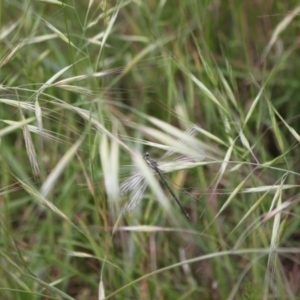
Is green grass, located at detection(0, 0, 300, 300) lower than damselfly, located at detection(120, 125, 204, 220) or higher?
lower

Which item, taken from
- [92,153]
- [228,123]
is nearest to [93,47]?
[228,123]

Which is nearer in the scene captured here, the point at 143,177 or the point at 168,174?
the point at 143,177

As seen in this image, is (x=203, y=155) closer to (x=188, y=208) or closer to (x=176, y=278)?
(x=176, y=278)

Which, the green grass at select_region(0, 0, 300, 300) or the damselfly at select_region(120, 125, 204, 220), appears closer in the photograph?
the damselfly at select_region(120, 125, 204, 220)

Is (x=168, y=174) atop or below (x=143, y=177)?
below

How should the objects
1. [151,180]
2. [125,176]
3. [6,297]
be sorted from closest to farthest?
1. [151,180]
2. [125,176]
3. [6,297]

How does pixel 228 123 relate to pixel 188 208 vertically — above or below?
above

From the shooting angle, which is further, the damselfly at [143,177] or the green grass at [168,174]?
the green grass at [168,174]

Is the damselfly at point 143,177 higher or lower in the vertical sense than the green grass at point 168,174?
higher
